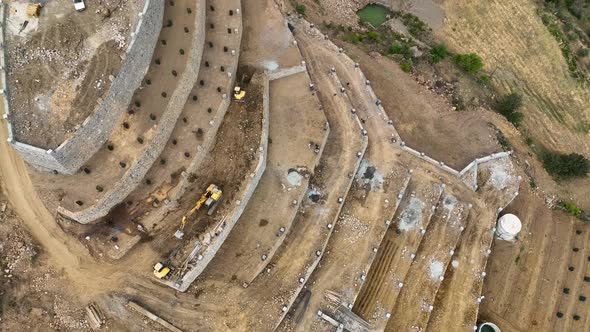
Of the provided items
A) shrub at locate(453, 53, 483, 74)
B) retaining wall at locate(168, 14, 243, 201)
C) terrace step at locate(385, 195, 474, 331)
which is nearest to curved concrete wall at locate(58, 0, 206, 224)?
retaining wall at locate(168, 14, 243, 201)

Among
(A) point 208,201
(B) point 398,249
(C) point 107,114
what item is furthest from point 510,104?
(C) point 107,114

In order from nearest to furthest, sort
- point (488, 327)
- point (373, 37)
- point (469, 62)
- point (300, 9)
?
point (488, 327) → point (300, 9) → point (373, 37) → point (469, 62)

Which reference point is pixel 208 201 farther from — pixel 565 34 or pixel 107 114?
pixel 565 34

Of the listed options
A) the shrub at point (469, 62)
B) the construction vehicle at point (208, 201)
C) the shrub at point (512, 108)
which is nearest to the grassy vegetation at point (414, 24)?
the shrub at point (469, 62)

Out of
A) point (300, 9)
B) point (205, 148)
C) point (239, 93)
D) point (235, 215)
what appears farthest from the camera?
point (300, 9)

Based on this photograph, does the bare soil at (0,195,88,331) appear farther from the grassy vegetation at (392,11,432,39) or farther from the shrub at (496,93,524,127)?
the shrub at (496,93,524,127)

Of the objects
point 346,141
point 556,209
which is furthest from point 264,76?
point 556,209

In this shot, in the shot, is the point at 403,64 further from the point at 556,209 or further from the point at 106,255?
the point at 106,255
